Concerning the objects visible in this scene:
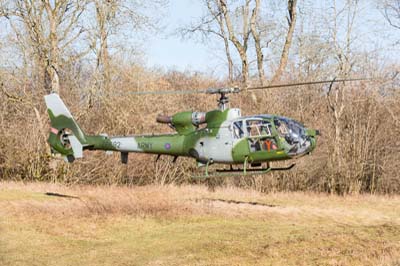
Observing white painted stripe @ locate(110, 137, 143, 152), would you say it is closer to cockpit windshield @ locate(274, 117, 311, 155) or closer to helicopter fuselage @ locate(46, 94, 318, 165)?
helicopter fuselage @ locate(46, 94, 318, 165)

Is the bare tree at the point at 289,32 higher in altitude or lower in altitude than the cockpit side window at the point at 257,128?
higher

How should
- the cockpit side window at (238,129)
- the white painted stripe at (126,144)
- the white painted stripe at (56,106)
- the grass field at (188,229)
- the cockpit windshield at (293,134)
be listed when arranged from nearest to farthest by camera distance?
the grass field at (188,229)
the cockpit windshield at (293,134)
the cockpit side window at (238,129)
the white painted stripe at (126,144)
the white painted stripe at (56,106)

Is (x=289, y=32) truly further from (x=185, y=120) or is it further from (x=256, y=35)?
(x=185, y=120)

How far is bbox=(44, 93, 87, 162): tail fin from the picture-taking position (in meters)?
15.4

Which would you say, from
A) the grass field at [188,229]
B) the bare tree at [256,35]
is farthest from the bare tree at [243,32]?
the grass field at [188,229]

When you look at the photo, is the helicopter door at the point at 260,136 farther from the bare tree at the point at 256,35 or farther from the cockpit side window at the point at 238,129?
Result: the bare tree at the point at 256,35

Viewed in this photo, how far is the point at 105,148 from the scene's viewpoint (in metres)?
15.2

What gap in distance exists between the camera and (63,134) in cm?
1588

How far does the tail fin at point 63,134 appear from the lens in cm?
1537

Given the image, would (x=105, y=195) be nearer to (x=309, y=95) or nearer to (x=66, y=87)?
(x=66, y=87)

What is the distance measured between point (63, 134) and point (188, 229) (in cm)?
493

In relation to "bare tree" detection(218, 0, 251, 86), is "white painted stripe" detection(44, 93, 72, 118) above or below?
below

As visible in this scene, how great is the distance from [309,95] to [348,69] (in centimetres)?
257

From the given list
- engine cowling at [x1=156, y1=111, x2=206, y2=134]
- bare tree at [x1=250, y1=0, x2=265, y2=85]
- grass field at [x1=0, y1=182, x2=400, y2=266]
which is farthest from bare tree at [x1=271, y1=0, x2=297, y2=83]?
engine cowling at [x1=156, y1=111, x2=206, y2=134]
